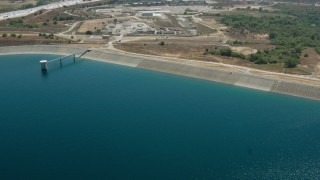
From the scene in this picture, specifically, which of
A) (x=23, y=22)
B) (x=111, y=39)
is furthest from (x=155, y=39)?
(x=23, y=22)

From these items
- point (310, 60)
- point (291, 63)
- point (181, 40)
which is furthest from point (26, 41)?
point (310, 60)

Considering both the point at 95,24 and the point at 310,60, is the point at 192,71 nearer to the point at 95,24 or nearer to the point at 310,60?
the point at 310,60

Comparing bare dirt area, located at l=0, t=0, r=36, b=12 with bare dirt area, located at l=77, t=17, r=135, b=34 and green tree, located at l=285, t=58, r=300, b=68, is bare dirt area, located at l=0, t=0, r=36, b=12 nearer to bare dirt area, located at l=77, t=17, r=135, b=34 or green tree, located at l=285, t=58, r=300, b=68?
bare dirt area, located at l=77, t=17, r=135, b=34

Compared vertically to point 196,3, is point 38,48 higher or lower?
lower

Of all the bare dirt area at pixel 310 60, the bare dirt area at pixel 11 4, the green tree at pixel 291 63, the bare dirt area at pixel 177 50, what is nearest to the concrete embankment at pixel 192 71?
the bare dirt area at pixel 177 50

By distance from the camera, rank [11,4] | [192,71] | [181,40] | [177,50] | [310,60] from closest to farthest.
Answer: [192,71], [310,60], [177,50], [181,40], [11,4]

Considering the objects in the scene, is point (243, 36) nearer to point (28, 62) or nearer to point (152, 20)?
point (152, 20)

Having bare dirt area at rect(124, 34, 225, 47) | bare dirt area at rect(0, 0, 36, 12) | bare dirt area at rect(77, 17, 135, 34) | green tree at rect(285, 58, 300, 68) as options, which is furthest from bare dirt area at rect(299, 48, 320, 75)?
bare dirt area at rect(0, 0, 36, 12)

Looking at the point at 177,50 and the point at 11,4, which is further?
the point at 11,4
